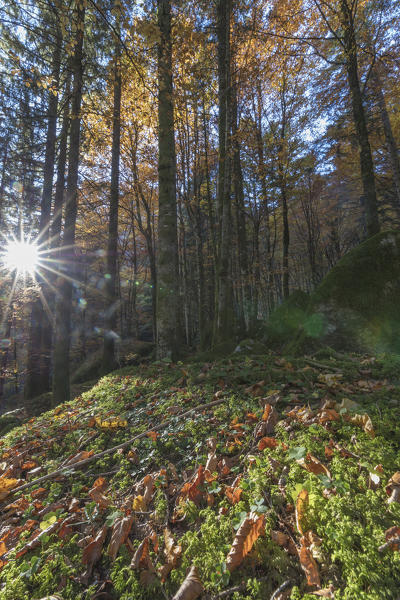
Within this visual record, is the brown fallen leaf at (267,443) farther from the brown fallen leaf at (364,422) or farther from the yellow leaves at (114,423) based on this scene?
the yellow leaves at (114,423)

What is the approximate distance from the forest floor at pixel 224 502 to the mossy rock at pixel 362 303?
216cm

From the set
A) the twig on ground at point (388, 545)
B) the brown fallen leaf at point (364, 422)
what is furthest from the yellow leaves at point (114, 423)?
the twig on ground at point (388, 545)

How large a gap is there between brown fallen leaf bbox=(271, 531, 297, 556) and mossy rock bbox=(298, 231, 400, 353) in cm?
448

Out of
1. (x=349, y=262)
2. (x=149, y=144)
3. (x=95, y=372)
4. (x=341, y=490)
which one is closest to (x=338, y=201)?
(x=149, y=144)

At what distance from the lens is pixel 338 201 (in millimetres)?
16172

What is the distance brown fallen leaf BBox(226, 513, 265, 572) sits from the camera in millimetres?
1100

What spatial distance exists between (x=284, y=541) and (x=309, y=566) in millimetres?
159

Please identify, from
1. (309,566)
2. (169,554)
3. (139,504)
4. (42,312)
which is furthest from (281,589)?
(42,312)

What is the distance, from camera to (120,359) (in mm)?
14453

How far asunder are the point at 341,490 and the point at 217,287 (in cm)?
588

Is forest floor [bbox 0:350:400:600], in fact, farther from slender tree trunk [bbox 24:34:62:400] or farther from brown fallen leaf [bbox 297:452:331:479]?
slender tree trunk [bbox 24:34:62:400]

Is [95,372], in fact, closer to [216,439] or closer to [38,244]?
[38,244]

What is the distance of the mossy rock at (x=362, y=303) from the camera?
486 cm

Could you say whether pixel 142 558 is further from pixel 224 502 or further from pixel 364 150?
pixel 364 150
